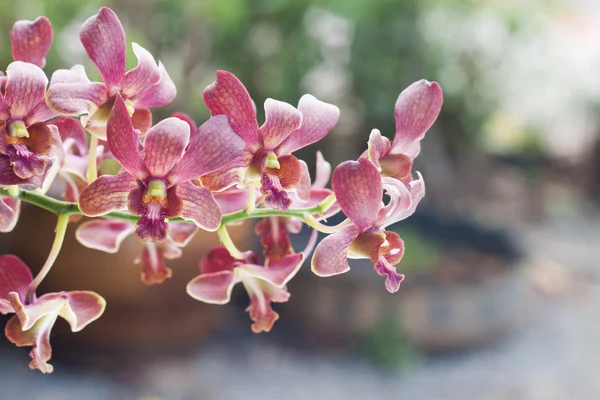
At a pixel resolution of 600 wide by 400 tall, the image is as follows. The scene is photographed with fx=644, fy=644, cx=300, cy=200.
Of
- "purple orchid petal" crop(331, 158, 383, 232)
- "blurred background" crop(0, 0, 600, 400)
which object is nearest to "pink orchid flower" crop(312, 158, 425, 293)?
"purple orchid petal" crop(331, 158, 383, 232)

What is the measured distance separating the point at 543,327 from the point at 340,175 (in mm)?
2101

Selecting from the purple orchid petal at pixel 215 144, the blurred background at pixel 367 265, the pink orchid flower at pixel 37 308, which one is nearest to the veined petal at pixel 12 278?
the pink orchid flower at pixel 37 308

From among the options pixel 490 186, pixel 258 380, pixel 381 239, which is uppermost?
pixel 381 239

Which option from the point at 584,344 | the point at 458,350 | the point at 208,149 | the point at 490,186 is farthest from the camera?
the point at 490,186

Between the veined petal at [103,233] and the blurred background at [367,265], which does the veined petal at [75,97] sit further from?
the blurred background at [367,265]

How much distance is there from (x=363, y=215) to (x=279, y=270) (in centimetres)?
6

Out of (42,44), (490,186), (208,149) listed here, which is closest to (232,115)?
(208,149)

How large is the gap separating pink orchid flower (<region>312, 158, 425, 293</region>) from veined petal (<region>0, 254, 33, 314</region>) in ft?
0.42

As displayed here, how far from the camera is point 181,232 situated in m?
0.32

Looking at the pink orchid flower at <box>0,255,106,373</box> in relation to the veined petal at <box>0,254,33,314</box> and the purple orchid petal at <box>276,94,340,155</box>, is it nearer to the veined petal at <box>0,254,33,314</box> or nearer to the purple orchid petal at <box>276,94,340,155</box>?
the veined petal at <box>0,254,33,314</box>

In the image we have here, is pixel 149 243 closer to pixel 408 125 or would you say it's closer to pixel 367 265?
pixel 408 125

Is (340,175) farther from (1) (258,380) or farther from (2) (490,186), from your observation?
(2) (490,186)

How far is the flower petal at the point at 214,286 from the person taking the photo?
30 cm

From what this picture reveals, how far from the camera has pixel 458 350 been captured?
6.17ft
